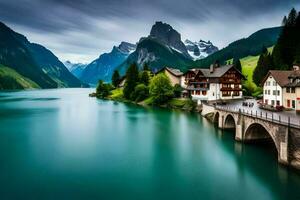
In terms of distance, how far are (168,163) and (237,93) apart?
232 feet

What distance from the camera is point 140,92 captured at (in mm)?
125562

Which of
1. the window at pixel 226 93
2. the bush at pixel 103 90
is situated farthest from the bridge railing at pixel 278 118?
the bush at pixel 103 90

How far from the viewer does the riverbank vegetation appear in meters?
106

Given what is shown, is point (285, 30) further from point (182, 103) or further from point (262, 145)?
point (262, 145)

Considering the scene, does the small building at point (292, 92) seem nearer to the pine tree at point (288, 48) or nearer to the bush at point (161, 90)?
the pine tree at point (288, 48)

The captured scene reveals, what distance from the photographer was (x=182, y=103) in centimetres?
10212

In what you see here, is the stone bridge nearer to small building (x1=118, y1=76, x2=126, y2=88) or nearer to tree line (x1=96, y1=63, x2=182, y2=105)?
tree line (x1=96, y1=63, x2=182, y2=105)

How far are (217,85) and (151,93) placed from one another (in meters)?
32.1

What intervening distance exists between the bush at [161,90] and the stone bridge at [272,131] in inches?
2065

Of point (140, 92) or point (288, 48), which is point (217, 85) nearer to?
point (288, 48)

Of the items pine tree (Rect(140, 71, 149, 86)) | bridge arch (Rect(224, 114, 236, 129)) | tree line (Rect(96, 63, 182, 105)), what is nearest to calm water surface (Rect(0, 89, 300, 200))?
bridge arch (Rect(224, 114, 236, 129))

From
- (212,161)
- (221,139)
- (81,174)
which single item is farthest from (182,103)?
(81,174)

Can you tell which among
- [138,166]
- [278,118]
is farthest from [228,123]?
[138,166]

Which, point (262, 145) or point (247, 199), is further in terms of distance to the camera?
point (262, 145)
